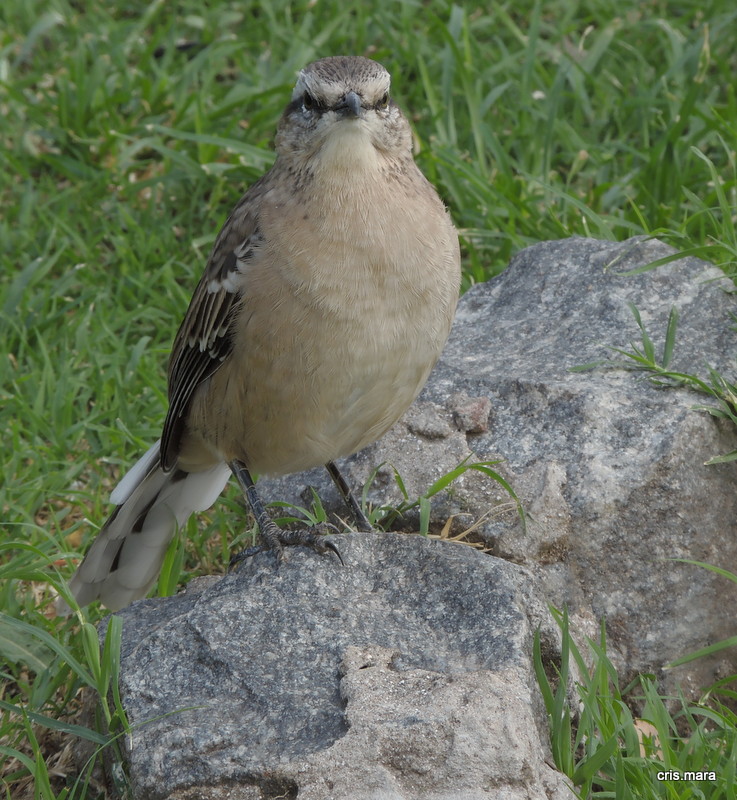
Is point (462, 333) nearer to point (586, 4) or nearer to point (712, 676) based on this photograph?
point (712, 676)

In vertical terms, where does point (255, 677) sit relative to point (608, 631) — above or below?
above

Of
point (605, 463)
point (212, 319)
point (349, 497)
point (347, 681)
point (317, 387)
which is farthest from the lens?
point (349, 497)

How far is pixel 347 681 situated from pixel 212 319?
6.11ft

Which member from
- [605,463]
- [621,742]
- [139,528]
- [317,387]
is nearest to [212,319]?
[317,387]

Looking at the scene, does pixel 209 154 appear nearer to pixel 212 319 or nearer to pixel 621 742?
pixel 212 319

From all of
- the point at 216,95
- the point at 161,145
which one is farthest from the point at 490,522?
the point at 216,95

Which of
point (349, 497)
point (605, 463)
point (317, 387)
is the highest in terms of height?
point (317, 387)

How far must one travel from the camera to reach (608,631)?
15.7 ft

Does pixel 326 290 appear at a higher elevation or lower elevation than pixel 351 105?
lower

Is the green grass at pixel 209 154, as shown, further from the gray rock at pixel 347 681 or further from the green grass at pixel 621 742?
the green grass at pixel 621 742

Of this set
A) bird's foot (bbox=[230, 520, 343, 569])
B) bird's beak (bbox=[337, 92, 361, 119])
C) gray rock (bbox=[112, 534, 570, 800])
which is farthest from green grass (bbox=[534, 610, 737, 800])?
bird's beak (bbox=[337, 92, 361, 119])

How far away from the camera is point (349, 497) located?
5.22 m

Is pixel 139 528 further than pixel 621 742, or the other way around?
pixel 139 528

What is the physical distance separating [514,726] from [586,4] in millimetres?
6459
